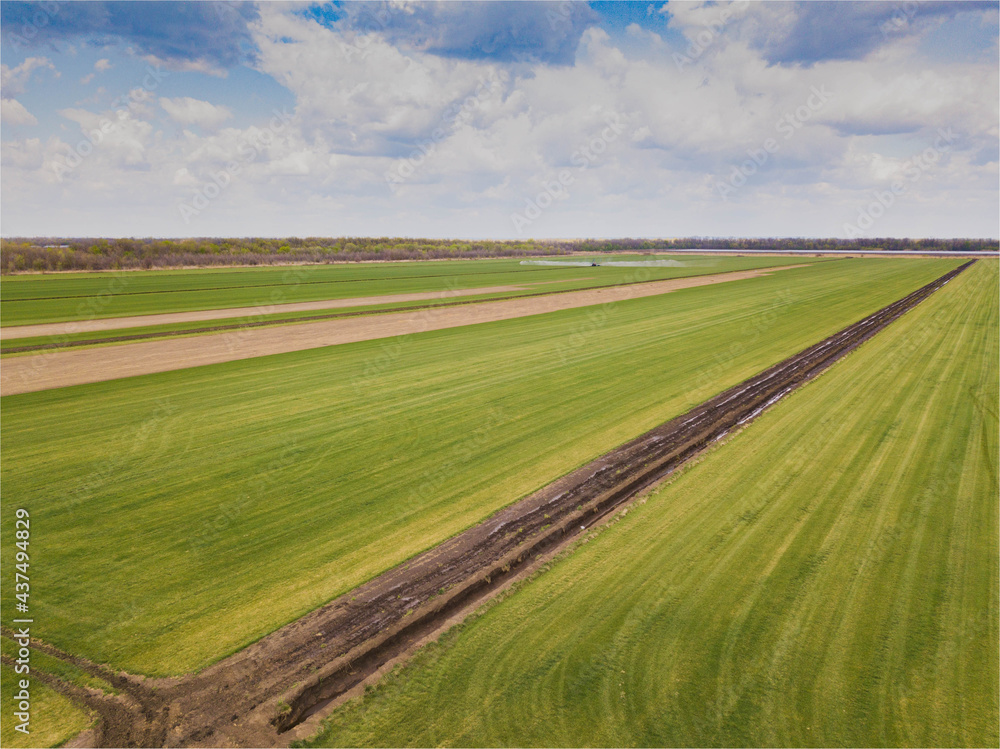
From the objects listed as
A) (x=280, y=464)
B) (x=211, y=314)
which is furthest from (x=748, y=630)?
(x=211, y=314)

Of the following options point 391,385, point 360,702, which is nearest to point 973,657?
point 360,702

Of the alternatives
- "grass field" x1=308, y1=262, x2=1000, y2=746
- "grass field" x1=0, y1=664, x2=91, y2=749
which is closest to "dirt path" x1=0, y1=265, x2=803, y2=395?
"grass field" x1=0, y1=664, x2=91, y2=749

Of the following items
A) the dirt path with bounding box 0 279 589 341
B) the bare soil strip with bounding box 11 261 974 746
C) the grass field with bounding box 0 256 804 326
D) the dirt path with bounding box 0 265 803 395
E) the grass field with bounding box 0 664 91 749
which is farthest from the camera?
the grass field with bounding box 0 256 804 326

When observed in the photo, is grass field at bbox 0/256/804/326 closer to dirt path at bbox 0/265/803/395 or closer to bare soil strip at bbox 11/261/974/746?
dirt path at bbox 0/265/803/395

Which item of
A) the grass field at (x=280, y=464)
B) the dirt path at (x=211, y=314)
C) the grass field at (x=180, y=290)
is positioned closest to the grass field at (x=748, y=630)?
the grass field at (x=280, y=464)

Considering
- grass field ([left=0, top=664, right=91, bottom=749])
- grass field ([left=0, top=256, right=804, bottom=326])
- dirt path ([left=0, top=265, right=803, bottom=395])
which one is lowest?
grass field ([left=0, top=664, right=91, bottom=749])

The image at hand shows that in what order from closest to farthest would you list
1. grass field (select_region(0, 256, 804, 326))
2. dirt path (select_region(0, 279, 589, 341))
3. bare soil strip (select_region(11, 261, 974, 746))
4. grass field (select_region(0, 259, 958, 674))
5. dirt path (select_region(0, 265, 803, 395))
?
bare soil strip (select_region(11, 261, 974, 746)), grass field (select_region(0, 259, 958, 674)), dirt path (select_region(0, 265, 803, 395)), dirt path (select_region(0, 279, 589, 341)), grass field (select_region(0, 256, 804, 326))

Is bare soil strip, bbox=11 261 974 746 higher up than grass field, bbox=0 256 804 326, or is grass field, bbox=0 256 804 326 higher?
grass field, bbox=0 256 804 326

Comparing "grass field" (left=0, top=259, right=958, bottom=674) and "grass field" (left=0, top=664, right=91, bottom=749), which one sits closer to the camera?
"grass field" (left=0, top=664, right=91, bottom=749)
